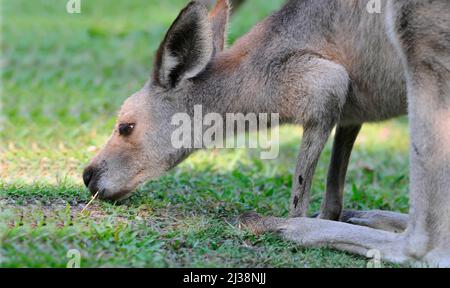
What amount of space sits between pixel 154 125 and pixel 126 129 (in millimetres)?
194

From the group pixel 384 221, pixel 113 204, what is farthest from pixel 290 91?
pixel 113 204

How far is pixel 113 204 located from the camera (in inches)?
194

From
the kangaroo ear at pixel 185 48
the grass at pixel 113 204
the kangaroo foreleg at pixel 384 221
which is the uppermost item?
the kangaroo ear at pixel 185 48

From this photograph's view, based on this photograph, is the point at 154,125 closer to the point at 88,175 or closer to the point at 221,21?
the point at 88,175

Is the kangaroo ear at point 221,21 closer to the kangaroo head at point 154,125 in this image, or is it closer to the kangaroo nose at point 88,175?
the kangaroo head at point 154,125

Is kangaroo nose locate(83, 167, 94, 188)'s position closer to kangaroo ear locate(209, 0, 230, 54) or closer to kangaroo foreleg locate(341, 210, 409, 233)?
kangaroo ear locate(209, 0, 230, 54)

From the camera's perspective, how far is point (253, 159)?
22.7 feet

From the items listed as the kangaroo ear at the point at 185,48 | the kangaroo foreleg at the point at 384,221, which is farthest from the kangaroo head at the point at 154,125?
the kangaroo foreleg at the point at 384,221

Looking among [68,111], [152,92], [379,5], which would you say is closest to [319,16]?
[379,5]

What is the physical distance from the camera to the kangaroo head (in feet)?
16.2

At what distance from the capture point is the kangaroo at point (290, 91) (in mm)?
4645

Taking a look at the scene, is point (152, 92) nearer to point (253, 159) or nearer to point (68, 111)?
point (253, 159)

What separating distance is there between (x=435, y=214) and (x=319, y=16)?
4.68 feet

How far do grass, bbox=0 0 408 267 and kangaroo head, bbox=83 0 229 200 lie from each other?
0.55 feet
